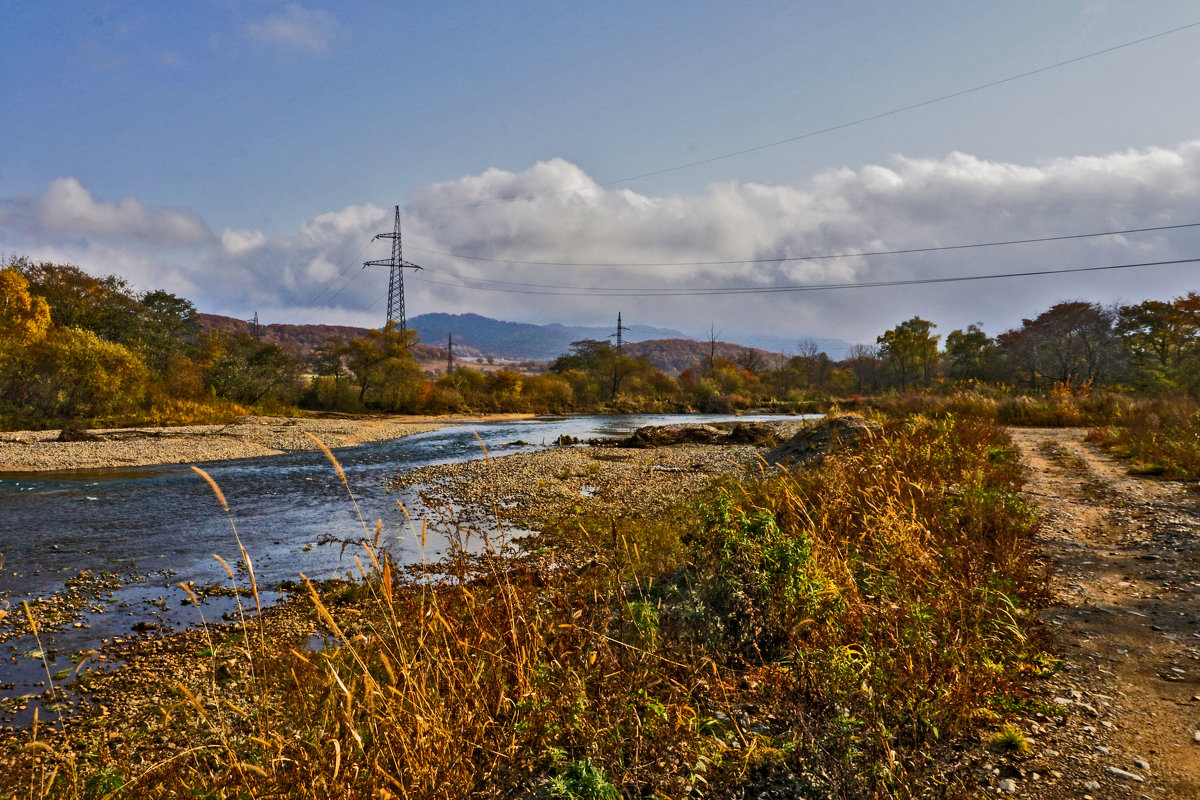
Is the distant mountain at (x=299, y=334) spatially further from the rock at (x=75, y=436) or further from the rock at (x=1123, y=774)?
the rock at (x=1123, y=774)

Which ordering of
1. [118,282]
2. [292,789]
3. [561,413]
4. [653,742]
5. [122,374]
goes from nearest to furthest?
[292,789] < [653,742] < [122,374] < [118,282] < [561,413]

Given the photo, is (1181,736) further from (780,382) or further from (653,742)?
(780,382)

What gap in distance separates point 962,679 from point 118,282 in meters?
57.7

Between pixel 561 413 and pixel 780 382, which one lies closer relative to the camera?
pixel 561 413

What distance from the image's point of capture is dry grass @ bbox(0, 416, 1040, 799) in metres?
2.70

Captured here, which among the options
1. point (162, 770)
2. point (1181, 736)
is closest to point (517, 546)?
point (162, 770)

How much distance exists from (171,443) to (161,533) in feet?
55.2

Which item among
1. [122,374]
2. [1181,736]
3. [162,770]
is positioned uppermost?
[122,374]

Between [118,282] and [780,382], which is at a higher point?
[118,282]

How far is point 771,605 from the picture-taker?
3.99m

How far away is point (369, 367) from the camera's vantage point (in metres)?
50.3

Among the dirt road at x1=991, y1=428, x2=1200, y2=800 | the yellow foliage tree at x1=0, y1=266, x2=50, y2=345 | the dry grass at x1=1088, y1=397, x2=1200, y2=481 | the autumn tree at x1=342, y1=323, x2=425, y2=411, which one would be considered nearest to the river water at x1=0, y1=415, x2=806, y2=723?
the dirt road at x1=991, y1=428, x2=1200, y2=800

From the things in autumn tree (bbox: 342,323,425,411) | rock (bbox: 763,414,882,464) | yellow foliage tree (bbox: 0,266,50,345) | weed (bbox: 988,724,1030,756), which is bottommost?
weed (bbox: 988,724,1030,756)

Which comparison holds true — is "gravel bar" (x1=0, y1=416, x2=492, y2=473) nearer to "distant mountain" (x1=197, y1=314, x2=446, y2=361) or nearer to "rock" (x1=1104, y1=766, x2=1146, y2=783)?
"rock" (x1=1104, y1=766, x2=1146, y2=783)
